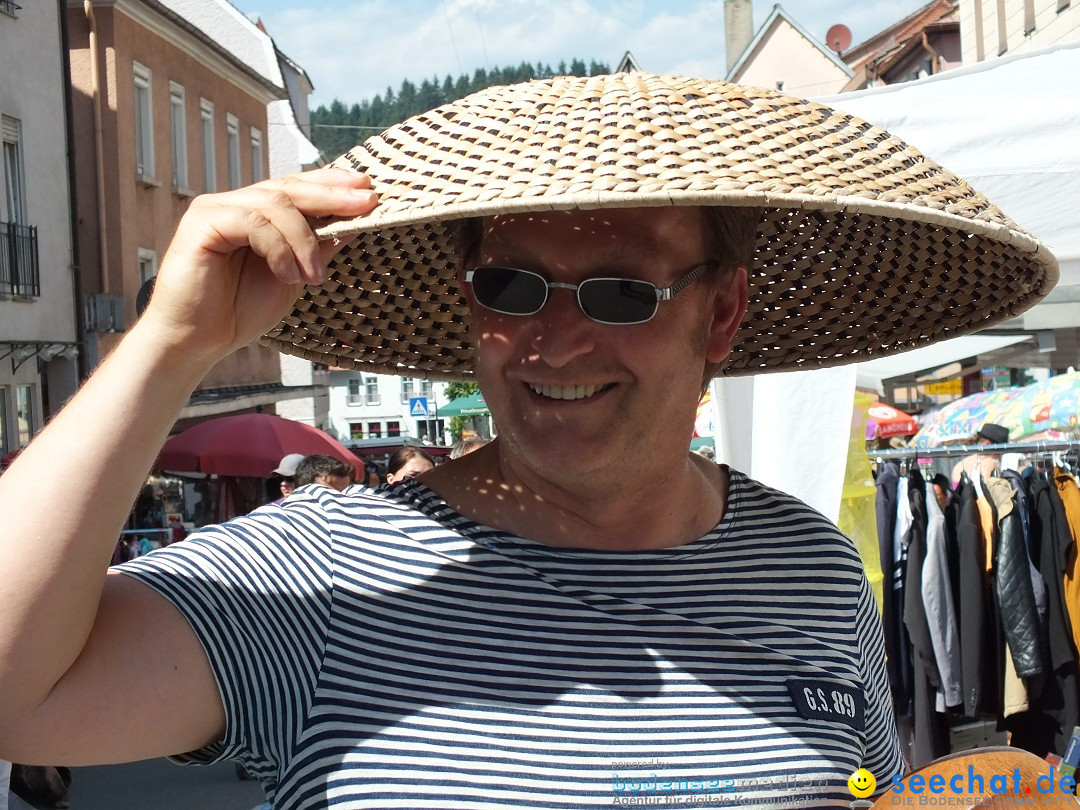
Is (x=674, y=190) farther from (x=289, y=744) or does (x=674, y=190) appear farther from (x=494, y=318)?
(x=289, y=744)

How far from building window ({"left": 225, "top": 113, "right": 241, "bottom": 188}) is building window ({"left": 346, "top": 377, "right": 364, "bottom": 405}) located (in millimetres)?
→ 55306

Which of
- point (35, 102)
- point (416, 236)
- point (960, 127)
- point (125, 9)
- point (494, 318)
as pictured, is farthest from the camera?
point (125, 9)

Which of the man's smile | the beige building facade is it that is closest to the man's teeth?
the man's smile

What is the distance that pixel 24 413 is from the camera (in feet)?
56.3

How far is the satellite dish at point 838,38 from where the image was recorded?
153ft

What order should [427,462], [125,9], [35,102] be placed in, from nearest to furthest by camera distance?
1. [427,462]
2. [35,102]
3. [125,9]

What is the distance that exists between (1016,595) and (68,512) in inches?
191

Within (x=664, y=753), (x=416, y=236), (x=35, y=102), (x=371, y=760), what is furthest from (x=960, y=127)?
(x=35, y=102)

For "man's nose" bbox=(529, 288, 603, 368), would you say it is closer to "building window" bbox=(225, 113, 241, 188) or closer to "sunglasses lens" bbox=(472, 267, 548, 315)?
"sunglasses lens" bbox=(472, 267, 548, 315)

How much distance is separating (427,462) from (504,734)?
6.58 metres

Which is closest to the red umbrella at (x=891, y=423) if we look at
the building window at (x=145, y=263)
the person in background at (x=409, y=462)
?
the person in background at (x=409, y=462)

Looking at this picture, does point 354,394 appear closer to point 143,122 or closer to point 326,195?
point 143,122

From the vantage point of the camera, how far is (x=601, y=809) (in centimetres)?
144

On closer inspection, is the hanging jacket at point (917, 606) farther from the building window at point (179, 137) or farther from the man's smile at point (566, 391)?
the building window at point (179, 137)
